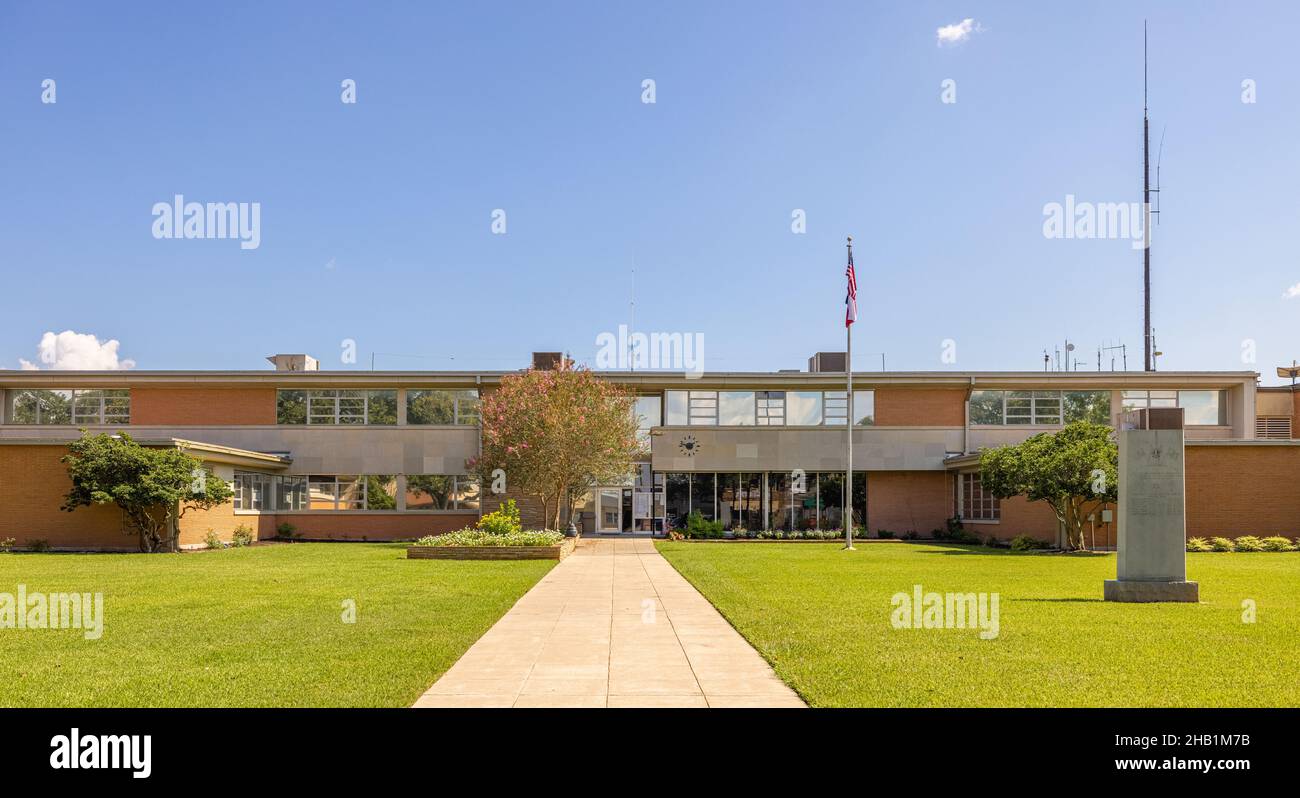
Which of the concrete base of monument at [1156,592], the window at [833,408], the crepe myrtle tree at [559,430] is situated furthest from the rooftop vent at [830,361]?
the concrete base of monument at [1156,592]

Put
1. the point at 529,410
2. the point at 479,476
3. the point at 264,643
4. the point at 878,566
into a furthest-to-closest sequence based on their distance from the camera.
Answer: the point at 479,476 → the point at 529,410 → the point at 878,566 → the point at 264,643

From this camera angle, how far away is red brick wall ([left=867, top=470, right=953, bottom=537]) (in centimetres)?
3756

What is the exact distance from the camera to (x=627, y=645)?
423 inches

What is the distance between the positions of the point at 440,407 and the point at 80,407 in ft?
44.3

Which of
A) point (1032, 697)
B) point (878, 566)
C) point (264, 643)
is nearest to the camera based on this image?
point (1032, 697)

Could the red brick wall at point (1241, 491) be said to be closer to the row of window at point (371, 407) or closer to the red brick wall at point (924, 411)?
the red brick wall at point (924, 411)

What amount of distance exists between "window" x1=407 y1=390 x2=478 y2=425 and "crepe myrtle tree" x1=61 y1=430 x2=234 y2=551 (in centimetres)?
1005

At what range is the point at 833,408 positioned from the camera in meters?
38.0

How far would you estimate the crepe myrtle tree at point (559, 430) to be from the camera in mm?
30438

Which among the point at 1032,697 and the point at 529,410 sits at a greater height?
the point at 529,410

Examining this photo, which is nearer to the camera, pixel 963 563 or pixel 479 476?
pixel 963 563
